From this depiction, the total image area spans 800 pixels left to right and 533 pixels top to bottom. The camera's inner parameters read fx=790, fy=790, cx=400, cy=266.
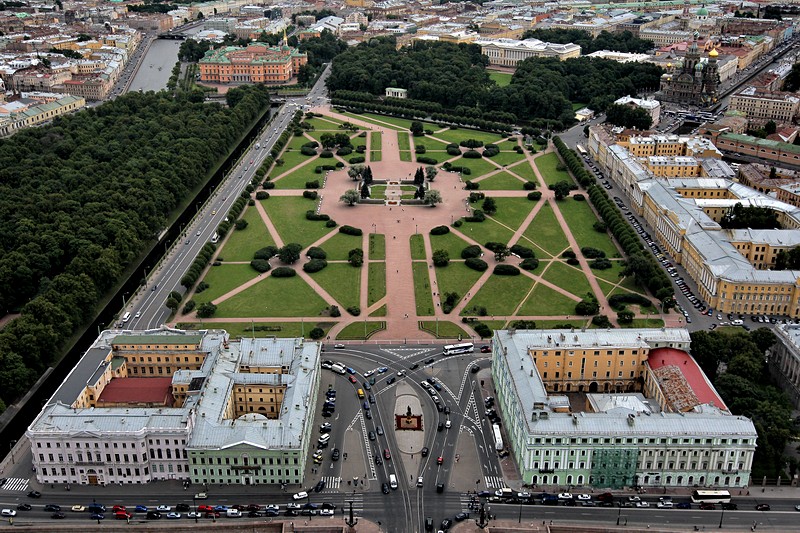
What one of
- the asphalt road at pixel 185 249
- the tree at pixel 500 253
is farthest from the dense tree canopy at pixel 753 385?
the asphalt road at pixel 185 249

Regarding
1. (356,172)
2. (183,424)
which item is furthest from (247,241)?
(183,424)

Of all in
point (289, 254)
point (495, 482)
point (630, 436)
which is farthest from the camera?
point (289, 254)

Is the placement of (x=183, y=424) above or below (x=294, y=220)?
above

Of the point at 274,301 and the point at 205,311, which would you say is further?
the point at 274,301

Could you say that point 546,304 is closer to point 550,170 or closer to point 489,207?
point 489,207

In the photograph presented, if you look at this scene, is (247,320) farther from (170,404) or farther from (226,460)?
(226,460)

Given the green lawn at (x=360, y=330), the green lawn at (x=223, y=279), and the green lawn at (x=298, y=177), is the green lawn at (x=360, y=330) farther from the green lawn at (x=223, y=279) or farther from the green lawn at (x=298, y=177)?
the green lawn at (x=298, y=177)

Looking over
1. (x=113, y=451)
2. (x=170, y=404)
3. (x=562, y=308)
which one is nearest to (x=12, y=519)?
(x=113, y=451)
